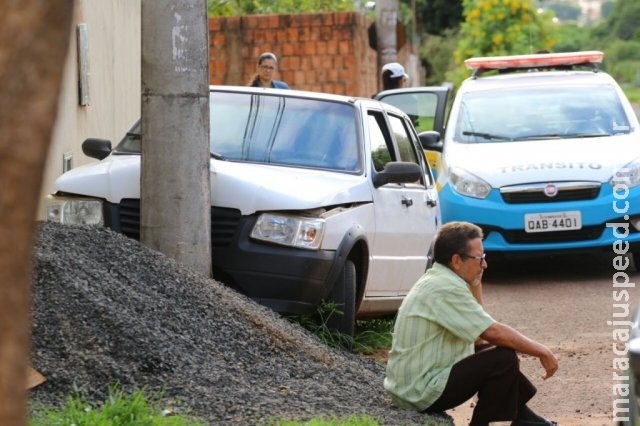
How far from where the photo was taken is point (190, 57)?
27.3ft

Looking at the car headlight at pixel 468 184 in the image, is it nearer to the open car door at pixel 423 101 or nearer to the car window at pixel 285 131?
the open car door at pixel 423 101

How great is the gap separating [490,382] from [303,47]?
1470 centimetres

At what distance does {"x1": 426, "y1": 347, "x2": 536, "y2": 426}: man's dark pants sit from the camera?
6590 mm

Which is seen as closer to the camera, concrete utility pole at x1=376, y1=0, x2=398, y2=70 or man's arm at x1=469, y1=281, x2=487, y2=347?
man's arm at x1=469, y1=281, x2=487, y2=347

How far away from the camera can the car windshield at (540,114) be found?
43.4ft

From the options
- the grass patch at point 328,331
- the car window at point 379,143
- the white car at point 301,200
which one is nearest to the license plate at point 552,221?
the white car at point 301,200

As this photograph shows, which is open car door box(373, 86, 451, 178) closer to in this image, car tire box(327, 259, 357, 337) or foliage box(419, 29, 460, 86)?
car tire box(327, 259, 357, 337)

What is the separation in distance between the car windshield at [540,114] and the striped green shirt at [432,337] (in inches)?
257

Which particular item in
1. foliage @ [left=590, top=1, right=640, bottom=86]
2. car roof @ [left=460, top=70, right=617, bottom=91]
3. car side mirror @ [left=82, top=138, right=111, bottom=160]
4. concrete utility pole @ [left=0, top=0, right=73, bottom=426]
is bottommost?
foliage @ [left=590, top=1, right=640, bottom=86]

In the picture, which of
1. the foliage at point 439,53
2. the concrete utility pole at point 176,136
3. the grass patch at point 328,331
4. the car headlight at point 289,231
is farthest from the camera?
the foliage at point 439,53

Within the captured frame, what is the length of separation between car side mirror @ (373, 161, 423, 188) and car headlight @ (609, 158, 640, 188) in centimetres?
336

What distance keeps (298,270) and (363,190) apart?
1.18m

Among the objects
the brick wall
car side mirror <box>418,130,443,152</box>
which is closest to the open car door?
car side mirror <box>418,130,443,152</box>

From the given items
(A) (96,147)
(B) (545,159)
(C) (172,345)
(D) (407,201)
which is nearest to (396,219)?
(D) (407,201)
